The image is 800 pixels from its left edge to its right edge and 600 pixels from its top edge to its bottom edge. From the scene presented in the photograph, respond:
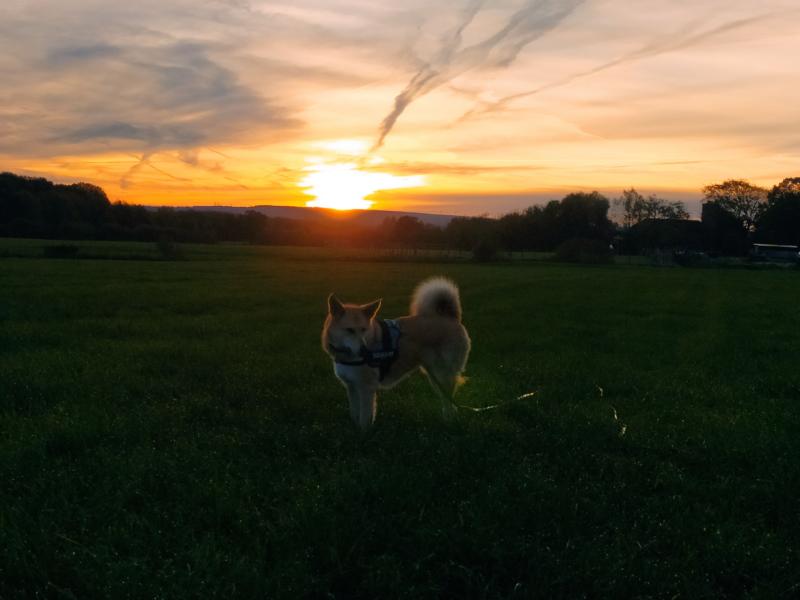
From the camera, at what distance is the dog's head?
Result: 6.93 meters

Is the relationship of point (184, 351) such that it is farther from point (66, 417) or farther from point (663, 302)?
point (663, 302)

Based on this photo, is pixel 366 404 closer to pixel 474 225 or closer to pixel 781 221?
pixel 474 225

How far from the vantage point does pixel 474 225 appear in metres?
A: 88.8

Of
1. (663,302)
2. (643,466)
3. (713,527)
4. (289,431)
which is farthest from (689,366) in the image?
(663,302)

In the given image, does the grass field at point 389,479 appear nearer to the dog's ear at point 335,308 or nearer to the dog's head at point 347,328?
the dog's head at point 347,328

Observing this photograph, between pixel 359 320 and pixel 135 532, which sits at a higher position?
pixel 359 320

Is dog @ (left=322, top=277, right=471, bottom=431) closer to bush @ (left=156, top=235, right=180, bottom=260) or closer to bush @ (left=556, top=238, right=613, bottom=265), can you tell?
bush @ (left=156, top=235, right=180, bottom=260)

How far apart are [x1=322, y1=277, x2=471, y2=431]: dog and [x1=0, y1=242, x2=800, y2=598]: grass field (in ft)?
1.31

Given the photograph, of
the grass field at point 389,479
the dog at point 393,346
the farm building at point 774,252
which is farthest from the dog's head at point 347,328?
the farm building at point 774,252

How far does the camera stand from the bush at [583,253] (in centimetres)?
7575

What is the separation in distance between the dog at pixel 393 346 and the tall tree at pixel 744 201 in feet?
394

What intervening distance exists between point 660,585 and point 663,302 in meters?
23.1

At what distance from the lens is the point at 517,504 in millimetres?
4879

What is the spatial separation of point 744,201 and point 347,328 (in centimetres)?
12627
